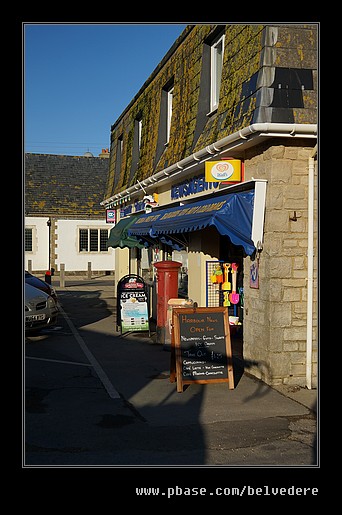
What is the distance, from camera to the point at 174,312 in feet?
28.3

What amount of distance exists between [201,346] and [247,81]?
156 inches

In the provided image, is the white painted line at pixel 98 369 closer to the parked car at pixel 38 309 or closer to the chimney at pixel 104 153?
the parked car at pixel 38 309

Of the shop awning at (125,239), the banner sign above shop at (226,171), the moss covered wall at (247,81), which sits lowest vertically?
the shop awning at (125,239)

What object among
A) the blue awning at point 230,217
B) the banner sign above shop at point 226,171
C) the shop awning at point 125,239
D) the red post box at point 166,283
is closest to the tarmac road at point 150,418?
the red post box at point 166,283

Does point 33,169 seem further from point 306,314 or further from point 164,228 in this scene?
point 306,314

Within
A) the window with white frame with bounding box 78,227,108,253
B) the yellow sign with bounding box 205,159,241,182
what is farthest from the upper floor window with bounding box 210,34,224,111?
the window with white frame with bounding box 78,227,108,253

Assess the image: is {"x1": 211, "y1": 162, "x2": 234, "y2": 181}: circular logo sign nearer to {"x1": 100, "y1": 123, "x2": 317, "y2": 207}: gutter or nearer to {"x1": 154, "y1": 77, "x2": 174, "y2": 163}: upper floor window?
{"x1": 100, "y1": 123, "x2": 317, "y2": 207}: gutter

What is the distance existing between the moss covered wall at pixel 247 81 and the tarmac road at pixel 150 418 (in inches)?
152

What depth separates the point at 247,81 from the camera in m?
9.35

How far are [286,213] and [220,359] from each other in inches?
90.2

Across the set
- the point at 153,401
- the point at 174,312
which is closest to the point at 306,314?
the point at 174,312

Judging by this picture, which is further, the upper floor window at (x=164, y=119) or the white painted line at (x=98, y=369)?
the upper floor window at (x=164, y=119)

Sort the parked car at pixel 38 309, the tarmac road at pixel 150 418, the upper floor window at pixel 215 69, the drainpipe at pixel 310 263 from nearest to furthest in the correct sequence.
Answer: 1. the tarmac road at pixel 150 418
2. the drainpipe at pixel 310 263
3. the upper floor window at pixel 215 69
4. the parked car at pixel 38 309

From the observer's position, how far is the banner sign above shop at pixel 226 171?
10094 millimetres
